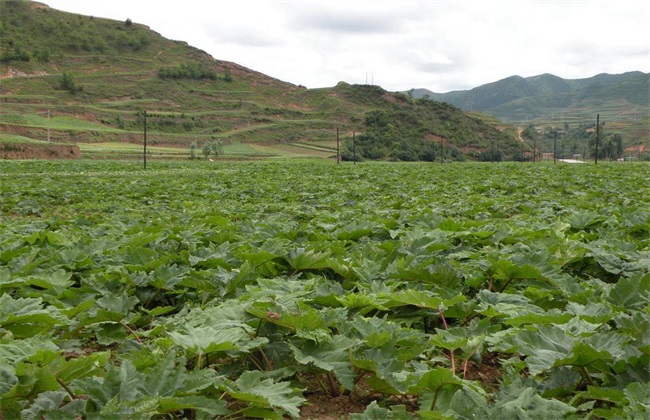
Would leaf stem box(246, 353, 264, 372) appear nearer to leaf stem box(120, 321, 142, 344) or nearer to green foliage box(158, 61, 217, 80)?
leaf stem box(120, 321, 142, 344)

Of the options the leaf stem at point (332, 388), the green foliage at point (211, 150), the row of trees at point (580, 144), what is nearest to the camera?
the leaf stem at point (332, 388)

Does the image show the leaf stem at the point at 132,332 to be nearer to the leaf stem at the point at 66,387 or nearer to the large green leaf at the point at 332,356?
the leaf stem at the point at 66,387

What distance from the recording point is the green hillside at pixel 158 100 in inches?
3258

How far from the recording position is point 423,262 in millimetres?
3719

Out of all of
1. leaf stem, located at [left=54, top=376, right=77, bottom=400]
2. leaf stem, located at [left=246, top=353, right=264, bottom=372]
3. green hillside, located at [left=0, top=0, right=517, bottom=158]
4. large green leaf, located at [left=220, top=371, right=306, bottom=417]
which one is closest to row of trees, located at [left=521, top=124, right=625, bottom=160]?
green hillside, located at [left=0, top=0, right=517, bottom=158]

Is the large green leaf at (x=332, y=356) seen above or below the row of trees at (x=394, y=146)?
below

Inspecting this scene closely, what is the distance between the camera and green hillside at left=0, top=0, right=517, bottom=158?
82.8 m

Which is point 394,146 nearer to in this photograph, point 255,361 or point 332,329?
point 332,329

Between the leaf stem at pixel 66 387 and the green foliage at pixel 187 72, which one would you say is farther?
the green foliage at pixel 187 72

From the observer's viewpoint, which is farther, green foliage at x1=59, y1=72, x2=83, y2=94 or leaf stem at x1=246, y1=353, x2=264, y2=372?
green foliage at x1=59, y1=72, x2=83, y2=94

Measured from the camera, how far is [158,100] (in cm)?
10219

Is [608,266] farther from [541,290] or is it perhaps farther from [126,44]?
[126,44]

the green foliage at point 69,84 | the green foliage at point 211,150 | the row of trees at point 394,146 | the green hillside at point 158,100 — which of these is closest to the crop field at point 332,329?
the green foliage at point 211,150

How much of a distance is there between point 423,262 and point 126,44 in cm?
14135
